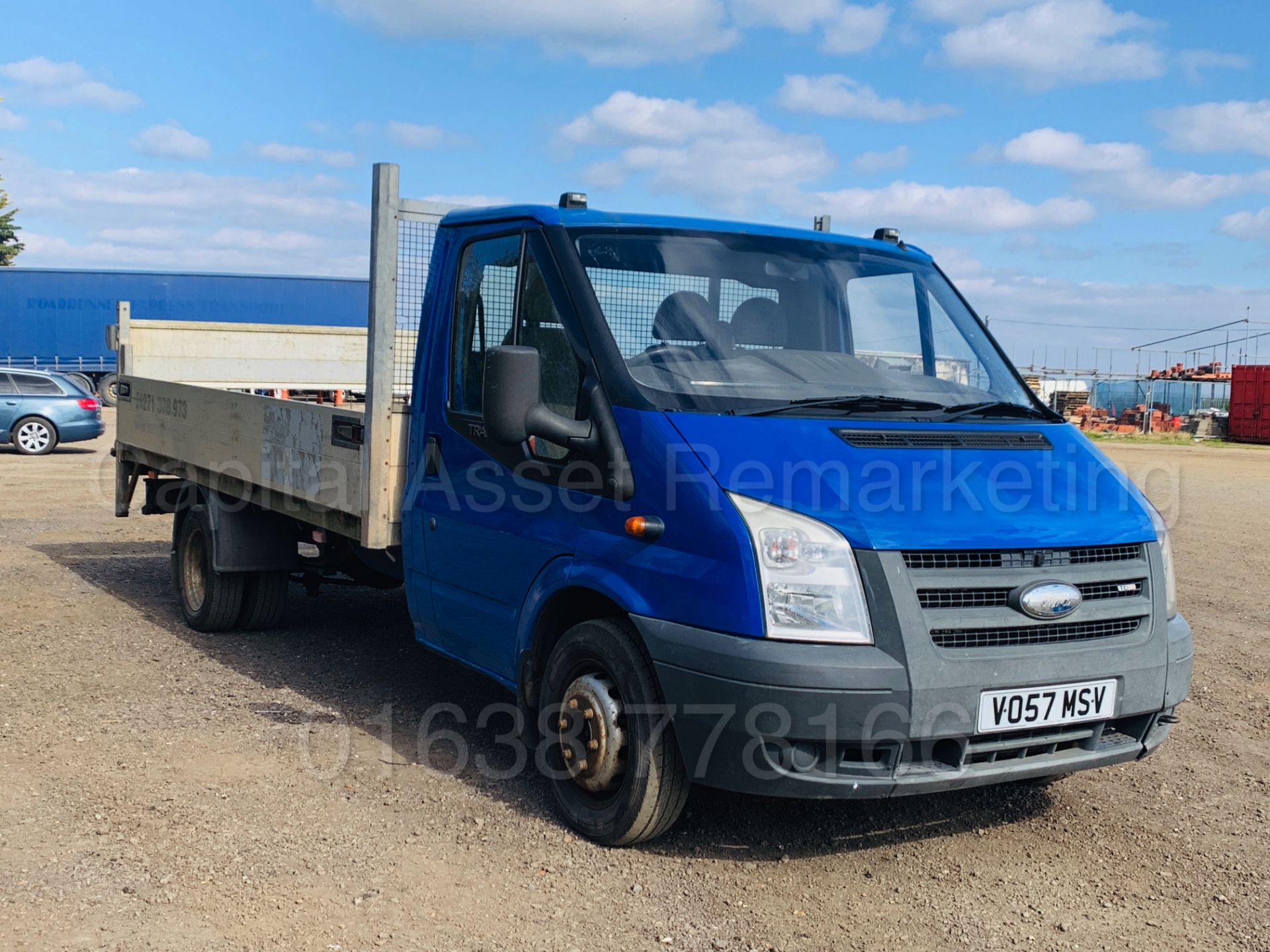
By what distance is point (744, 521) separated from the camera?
3766 mm

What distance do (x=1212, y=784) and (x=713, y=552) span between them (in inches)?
105

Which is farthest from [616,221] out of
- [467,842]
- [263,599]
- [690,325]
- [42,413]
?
[42,413]

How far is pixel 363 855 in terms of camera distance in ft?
13.6

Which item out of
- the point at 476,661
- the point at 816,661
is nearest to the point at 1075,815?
the point at 816,661

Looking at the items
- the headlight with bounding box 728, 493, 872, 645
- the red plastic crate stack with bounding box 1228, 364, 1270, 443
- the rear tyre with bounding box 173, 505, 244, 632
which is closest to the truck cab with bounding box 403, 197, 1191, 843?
the headlight with bounding box 728, 493, 872, 645

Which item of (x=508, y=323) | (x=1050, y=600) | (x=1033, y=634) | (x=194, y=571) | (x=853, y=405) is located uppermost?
(x=508, y=323)

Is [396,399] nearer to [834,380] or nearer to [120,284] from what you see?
[834,380]

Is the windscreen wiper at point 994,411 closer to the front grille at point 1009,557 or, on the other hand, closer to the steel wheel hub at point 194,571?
the front grille at point 1009,557

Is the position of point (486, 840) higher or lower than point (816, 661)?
lower

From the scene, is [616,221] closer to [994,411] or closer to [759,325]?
[759,325]

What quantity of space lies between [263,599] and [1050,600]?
5053mm

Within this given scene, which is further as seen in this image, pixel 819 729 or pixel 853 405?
pixel 853 405

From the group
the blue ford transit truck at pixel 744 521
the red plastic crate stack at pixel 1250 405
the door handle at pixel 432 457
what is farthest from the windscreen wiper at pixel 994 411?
the red plastic crate stack at pixel 1250 405

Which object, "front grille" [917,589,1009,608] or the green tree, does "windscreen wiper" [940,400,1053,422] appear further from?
the green tree
